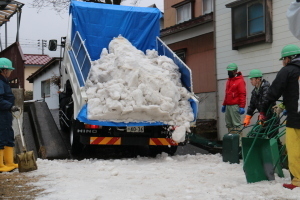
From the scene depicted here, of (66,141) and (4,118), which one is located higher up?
(4,118)

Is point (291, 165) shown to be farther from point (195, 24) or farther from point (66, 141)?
point (195, 24)

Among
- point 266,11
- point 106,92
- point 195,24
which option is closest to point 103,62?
point 106,92

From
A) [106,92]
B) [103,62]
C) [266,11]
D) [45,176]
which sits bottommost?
[45,176]

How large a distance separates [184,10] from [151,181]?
14.6 metres

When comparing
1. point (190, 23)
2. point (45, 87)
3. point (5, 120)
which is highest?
point (190, 23)

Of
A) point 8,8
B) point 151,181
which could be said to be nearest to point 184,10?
point 8,8

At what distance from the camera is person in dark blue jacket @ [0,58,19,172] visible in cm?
688

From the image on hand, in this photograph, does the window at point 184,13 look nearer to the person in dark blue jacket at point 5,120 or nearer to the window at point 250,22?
the window at point 250,22

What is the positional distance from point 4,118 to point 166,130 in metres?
2.97

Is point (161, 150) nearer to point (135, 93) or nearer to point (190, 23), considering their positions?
point (135, 93)

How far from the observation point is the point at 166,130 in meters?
8.09

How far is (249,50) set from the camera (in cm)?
1195

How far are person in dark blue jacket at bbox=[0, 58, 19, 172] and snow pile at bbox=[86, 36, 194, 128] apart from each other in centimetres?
137

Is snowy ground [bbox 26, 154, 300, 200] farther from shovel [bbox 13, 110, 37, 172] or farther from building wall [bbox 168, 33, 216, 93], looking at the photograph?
building wall [bbox 168, 33, 216, 93]
